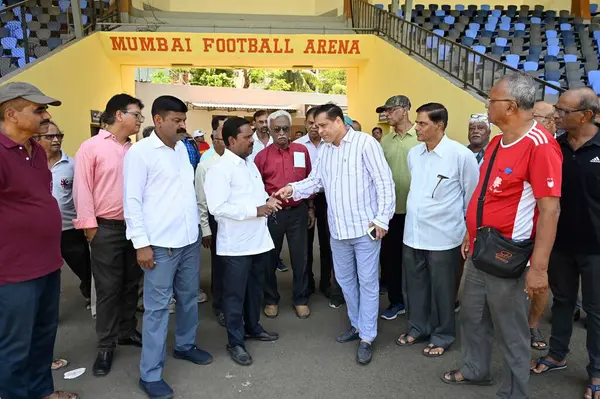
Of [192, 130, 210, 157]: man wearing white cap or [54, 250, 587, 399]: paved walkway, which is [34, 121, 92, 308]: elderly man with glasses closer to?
[54, 250, 587, 399]: paved walkway

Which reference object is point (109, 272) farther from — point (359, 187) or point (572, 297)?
point (572, 297)

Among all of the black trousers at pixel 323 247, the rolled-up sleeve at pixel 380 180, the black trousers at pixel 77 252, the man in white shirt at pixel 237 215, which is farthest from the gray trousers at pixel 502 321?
the black trousers at pixel 77 252

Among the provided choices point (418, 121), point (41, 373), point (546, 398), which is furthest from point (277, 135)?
point (546, 398)

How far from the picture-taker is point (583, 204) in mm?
2703

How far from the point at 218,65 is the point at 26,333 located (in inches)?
401

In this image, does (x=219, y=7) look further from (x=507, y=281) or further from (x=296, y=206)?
(x=507, y=281)

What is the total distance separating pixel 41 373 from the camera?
258 centimetres

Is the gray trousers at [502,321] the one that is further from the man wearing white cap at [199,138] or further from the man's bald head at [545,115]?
the man wearing white cap at [199,138]

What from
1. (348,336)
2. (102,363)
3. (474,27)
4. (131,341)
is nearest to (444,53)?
(474,27)

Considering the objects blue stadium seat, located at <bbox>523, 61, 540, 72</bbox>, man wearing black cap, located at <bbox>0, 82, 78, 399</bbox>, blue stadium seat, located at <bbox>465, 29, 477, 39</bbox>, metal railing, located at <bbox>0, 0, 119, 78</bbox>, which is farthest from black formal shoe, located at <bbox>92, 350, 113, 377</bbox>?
blue stadium seat, located at <bbox>465, 29, 477, 39</bbox>

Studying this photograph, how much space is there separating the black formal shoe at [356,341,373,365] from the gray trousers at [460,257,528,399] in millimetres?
763

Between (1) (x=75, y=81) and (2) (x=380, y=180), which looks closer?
(2) (x=380, y=180)

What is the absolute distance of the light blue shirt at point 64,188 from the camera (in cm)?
375

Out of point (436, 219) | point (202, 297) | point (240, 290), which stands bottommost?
point (202, 297)
